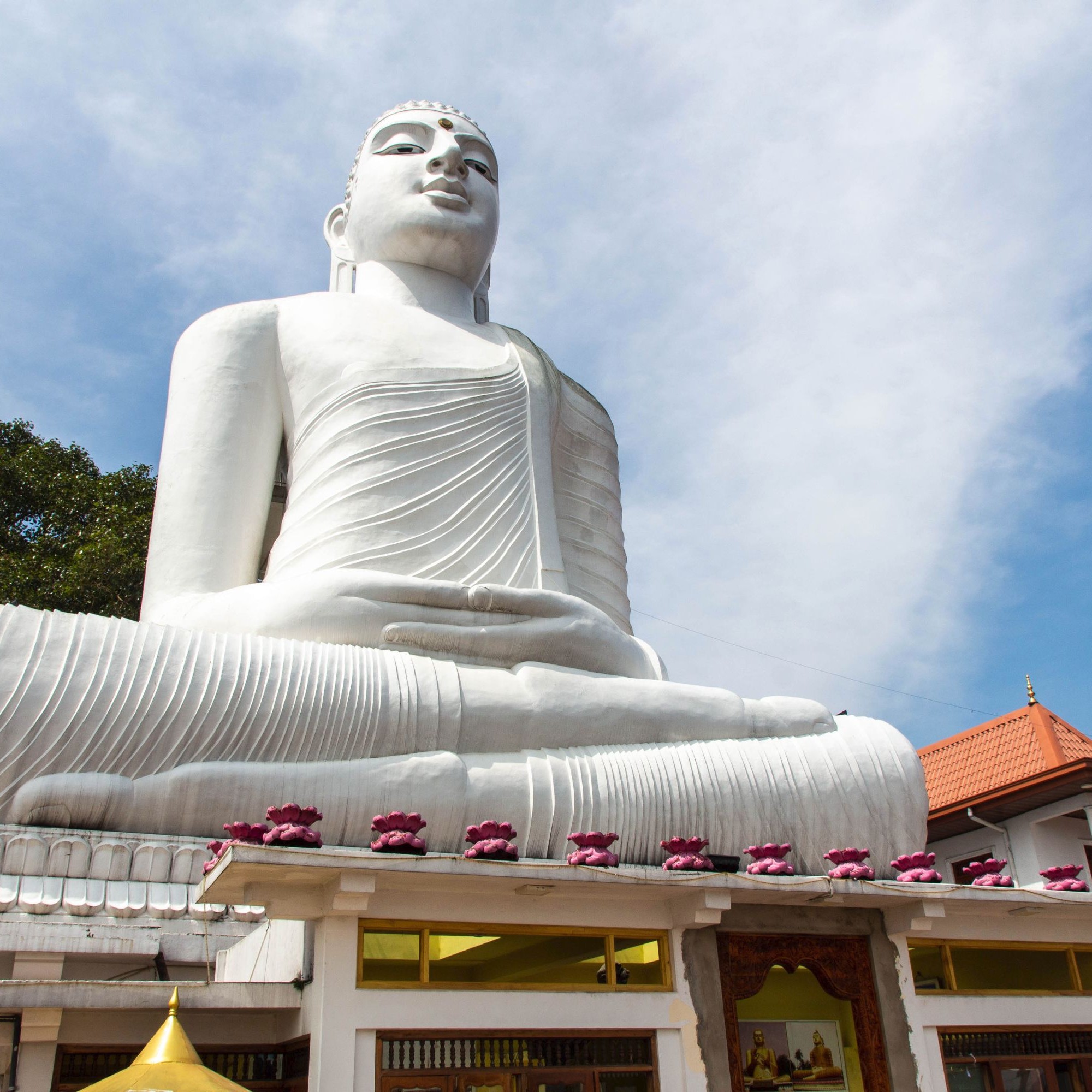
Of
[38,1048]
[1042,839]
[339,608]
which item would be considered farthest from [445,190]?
[1042,839]

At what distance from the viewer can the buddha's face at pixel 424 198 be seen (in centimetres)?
940

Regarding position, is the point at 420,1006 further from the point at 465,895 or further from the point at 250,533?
the point at 250,533

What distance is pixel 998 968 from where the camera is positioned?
220 inches

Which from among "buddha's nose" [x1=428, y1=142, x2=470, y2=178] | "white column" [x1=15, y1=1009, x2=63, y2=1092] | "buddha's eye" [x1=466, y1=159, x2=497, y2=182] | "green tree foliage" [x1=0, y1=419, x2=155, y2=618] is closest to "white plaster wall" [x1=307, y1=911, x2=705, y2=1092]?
"white column" [x1=15, y1=1009, x2=63, y2=1092]

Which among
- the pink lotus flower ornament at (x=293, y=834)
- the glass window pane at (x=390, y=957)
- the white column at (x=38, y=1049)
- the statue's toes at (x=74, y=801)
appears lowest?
the white column at (x=38, y=1049)

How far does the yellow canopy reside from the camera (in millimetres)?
3066

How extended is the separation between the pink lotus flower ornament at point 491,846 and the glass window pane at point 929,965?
2089 mm

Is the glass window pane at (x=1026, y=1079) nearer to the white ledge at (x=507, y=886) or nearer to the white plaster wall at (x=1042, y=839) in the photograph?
the white ledge at (x=507, y=886)

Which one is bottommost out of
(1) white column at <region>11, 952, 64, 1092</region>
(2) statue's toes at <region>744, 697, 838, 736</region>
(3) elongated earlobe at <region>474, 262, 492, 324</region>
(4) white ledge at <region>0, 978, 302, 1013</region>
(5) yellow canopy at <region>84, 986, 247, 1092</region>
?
(5) yellow canopy at <region>84, 986, 247, 1092</region>

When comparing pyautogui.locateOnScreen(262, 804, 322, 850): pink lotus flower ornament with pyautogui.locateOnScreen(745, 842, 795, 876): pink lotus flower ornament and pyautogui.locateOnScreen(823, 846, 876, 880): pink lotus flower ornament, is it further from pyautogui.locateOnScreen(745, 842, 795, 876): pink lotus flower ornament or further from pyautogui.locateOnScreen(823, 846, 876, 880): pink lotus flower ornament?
pyautogui.locateOnScreen(823, 846, 876, 880): pink lotus flower ornament

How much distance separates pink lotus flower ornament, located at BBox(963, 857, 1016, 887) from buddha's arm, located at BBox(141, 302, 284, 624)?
468 cm

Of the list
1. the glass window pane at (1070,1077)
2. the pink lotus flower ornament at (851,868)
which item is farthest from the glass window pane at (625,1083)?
the glass window pane at (1070,1077)

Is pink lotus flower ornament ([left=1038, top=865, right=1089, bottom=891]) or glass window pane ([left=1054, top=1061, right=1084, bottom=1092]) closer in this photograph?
glass window pane ([left=1054, top=1061, right=1084, bottom=1092])

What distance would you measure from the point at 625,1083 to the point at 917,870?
1631 millimetres
